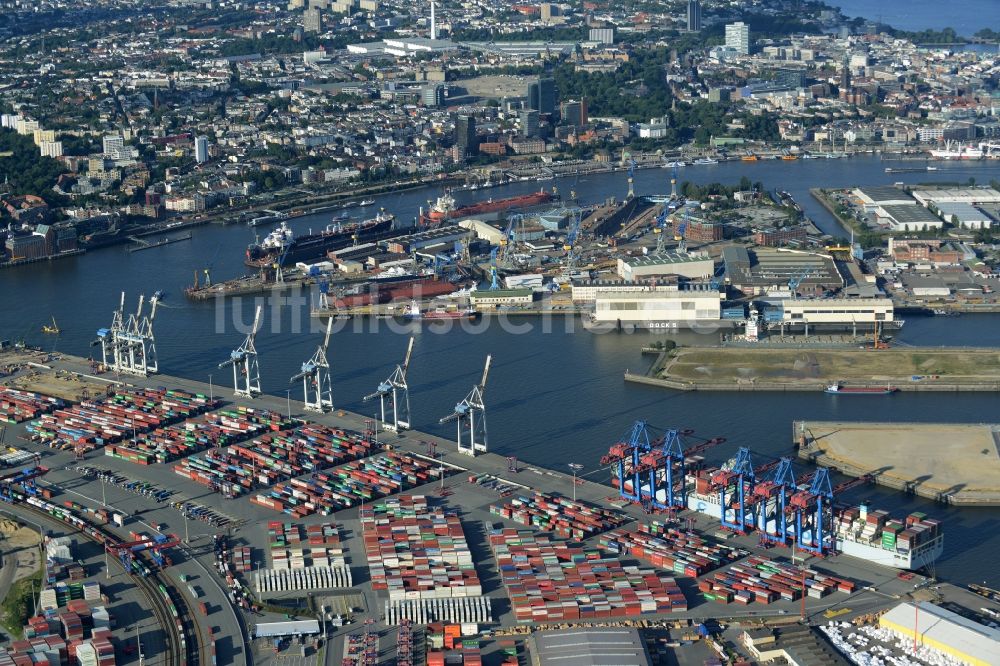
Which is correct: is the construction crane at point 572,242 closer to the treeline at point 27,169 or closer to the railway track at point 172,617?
the treeline at point 27,169

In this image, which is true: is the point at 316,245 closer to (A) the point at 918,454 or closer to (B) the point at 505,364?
(B) the point at 505,364

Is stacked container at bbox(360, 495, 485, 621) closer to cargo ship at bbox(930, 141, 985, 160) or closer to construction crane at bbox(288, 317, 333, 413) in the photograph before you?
construction crane at bbox(288, 317, 333, 413)

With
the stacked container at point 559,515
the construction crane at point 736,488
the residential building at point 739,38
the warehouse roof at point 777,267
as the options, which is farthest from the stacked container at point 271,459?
the residential building at point 739,38

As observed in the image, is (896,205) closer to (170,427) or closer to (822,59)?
(170,427)

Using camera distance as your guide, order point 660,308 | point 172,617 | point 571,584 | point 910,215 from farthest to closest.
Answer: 1. point 910,215
2. point 660,308
3. point 571,584
4. point 172,617

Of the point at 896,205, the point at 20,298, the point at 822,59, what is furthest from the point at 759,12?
the point at 20,298

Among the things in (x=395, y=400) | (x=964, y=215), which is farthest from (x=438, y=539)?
(x=964, y=215)
